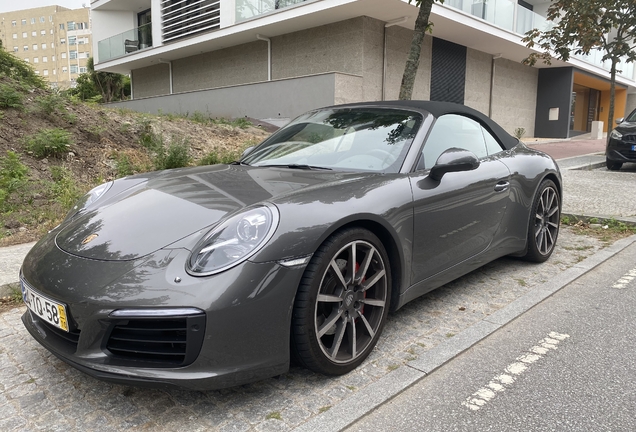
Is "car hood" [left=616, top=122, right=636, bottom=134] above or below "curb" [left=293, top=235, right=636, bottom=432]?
above

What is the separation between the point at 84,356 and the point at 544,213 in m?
3.71

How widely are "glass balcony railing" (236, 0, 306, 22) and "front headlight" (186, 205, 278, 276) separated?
14349 mm

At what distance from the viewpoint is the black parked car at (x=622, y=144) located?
10445mm

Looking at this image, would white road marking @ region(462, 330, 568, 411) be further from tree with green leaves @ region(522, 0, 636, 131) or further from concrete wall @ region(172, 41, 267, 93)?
concrete wall @ region(172, 41, 267, 93)

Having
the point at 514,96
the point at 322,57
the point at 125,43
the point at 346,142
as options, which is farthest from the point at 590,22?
the point at 125,43

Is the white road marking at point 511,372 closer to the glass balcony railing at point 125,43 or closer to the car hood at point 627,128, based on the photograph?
the car hood at point 627,128

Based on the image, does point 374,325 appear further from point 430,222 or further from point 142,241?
point 142,241

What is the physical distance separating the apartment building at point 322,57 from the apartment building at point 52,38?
81.1 m

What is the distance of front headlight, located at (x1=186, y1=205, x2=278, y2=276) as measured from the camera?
1.99 metres

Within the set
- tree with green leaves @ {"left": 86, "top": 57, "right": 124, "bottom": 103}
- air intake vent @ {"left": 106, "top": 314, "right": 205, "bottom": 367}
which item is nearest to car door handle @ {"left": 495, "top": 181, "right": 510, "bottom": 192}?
air intake vent @ {"left": 106, "top": 314, "right": 205, "bottom": 367}

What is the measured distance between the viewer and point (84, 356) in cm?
196

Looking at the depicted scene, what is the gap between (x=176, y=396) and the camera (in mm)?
2213

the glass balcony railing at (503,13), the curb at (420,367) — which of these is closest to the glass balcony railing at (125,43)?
the glass balcony railing at (503,13)

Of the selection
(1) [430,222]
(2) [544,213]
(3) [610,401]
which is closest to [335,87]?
(2) [544,213]
